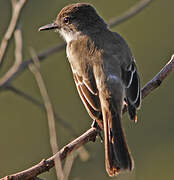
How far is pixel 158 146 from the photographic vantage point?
29.1ft

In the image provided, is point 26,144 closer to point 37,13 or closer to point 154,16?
point 37,13

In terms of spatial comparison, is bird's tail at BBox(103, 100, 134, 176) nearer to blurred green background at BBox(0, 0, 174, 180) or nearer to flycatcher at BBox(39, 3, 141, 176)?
flycatcher at BBox(39, 3, 141, 176)

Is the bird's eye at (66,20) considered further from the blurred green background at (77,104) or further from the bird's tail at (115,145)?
the bird's tail at (115,145)

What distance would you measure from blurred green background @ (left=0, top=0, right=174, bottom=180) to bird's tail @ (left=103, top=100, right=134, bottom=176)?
8.90 feet

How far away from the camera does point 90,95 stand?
18.0 feet

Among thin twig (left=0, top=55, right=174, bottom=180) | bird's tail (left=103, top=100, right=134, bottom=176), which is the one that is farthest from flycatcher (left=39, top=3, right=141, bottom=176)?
thin twig (left=0, top=55, right=174, bottom=180)

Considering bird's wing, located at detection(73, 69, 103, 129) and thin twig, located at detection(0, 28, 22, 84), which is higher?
thin twig, located at detection(0, 28, 22, 84)

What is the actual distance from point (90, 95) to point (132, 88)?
0.43 m

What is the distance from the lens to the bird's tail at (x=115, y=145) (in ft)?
16.1

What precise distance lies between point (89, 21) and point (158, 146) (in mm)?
2985

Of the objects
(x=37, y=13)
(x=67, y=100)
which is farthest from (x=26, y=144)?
(x=37, y=13)

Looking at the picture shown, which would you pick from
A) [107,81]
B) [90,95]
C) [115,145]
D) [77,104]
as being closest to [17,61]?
[90,95]

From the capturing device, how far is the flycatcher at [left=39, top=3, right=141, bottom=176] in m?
5.07

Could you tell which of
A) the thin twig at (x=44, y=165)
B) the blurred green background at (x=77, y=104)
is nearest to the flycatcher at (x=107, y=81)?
the thin twig at (x=44, y=165)
